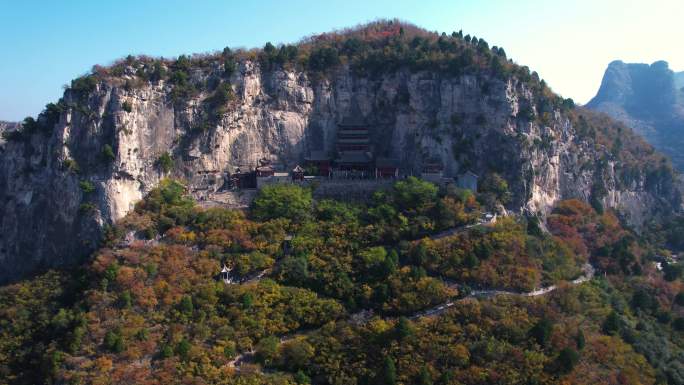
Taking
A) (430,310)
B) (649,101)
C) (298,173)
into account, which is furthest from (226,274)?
(649,101)

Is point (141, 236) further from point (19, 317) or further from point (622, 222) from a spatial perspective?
point (622, 222)

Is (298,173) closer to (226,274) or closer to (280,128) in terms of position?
(280,128)

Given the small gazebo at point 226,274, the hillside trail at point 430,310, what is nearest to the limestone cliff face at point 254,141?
the small gazebo at point 226,274

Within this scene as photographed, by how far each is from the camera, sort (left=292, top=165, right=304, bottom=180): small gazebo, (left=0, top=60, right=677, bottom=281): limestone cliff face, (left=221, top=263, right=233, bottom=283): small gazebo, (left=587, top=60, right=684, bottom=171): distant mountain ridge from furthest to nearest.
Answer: (left=587, top=60, right=684, bottom=171): distant mountain ridge < (left=292, top=165, right=304, bottom=180): small gazebo < (left=0, top=60, right=677, bottom=281): limestone cliff face < (left=221, top=263, right=233, bottom=283): small gazebo

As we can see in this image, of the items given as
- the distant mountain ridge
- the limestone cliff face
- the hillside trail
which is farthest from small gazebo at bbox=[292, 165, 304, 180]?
the distant mountain ridge

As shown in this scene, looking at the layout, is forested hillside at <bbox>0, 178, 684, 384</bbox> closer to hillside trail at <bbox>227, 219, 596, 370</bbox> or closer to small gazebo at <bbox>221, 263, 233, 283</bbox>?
hillside trail at <bbox>227, 219, 596, 370</bbox>

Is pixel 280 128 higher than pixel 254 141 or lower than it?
higher
